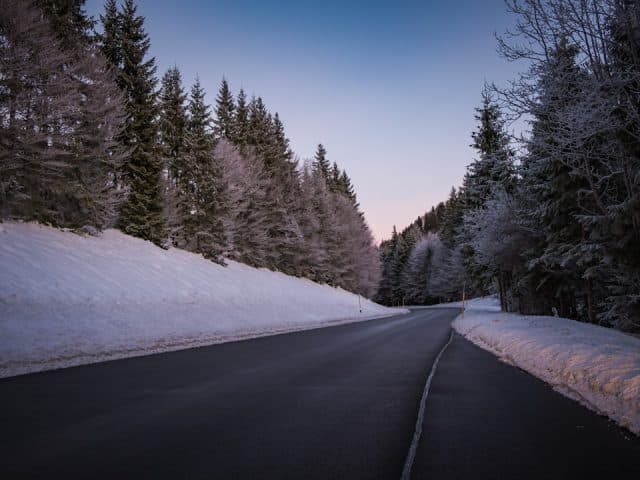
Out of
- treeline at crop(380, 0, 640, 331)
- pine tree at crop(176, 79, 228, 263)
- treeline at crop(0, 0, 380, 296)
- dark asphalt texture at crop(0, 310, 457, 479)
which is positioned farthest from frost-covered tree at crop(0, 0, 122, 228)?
treeline at crop(380, 0, 640, 331)

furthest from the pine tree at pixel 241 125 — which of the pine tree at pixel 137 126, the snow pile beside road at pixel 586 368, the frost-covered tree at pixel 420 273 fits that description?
the frost-covered tree at pixel 420 273

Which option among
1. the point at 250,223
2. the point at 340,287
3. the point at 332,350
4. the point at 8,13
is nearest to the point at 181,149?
the point at 250,223

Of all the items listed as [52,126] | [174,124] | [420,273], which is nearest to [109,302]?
[52,126]

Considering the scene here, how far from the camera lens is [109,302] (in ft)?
56.2

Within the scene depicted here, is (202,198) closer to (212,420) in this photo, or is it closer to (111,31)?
(111,31)

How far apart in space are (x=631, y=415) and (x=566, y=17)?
6.93 meters

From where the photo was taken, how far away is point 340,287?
5753cm

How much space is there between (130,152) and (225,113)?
2185cm

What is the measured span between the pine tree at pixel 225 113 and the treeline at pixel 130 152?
14cm

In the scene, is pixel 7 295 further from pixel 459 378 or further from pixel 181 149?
pixel 181 149

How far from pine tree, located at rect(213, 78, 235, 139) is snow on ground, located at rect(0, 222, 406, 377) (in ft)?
56.2

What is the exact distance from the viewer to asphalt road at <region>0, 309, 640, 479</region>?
3.97 meters

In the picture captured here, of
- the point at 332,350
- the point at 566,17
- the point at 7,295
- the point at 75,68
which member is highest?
the point at 75,68

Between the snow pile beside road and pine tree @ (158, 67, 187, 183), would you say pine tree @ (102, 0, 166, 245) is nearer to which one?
pine tree @ (158, 67, 187, 183)
